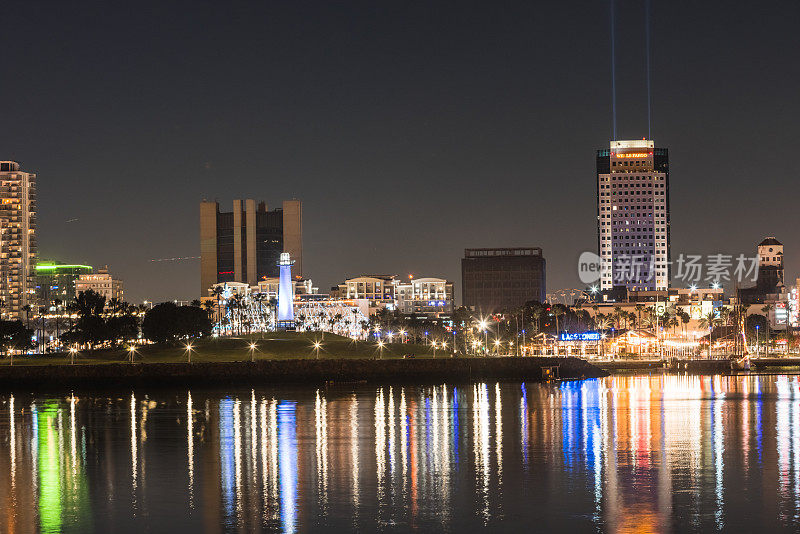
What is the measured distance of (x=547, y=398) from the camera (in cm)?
10006

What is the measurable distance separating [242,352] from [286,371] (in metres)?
21.3

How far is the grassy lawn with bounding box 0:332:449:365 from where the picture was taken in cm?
14850

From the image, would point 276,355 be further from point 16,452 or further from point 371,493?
point 371,493

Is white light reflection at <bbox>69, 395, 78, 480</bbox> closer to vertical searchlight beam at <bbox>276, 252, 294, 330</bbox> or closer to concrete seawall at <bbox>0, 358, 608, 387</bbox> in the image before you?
concrete seawall at <bbox>0, 358, 608, 387</bbox>

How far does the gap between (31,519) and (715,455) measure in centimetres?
3255

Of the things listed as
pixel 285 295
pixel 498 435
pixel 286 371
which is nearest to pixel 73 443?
pixel 498 435

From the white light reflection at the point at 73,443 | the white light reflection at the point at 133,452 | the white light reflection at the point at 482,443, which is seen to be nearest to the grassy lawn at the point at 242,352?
the white light reflection at the point at 482,443

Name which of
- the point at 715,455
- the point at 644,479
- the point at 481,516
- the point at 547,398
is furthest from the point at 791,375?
the point at 481,516

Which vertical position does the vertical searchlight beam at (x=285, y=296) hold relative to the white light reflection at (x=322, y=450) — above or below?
above

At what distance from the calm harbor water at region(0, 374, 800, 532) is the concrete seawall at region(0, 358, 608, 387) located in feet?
134

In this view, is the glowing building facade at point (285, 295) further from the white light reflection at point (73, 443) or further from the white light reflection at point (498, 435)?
the white light reflection at point (73, 443)

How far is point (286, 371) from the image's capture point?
450 feet

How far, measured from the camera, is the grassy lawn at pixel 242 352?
14850 centimetres

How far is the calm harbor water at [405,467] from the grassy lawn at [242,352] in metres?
58.2
